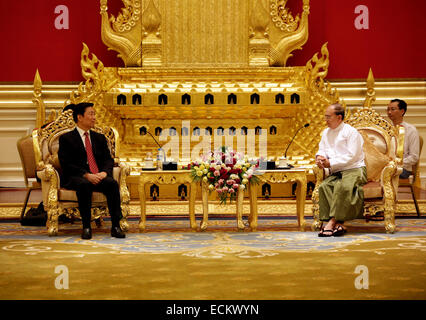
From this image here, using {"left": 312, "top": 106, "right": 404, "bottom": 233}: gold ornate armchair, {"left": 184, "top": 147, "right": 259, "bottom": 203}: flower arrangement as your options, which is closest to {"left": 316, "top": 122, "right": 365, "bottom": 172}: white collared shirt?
{"left": 312, "top": 106, "right": 404, "bottom": 233}: gold ornate armchair

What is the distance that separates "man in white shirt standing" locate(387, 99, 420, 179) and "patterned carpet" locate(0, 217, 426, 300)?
111cm

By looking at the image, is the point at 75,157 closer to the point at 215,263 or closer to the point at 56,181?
the point at 56,181

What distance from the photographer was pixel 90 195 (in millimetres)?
5105

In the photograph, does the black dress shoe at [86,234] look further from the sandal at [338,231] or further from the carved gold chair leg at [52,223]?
the sandal at [338,231]

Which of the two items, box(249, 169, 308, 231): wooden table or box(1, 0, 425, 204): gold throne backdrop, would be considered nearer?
box(249, 169, 308, 231): wooden table

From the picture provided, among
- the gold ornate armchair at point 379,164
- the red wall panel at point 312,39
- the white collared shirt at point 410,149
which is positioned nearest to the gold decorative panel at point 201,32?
the red wall panel at point 312,39

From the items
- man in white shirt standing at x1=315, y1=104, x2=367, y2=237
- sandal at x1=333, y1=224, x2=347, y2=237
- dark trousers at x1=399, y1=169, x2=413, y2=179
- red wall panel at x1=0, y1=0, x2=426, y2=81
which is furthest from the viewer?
red wall panel at x1=0, y1=0, x2=426, y2=81

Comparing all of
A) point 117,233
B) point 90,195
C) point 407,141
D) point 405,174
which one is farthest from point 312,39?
point 117,233

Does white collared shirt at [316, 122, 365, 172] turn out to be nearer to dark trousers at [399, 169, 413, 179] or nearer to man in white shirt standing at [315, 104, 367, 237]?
man in white shirt standing at [315, 104, 367, 237]

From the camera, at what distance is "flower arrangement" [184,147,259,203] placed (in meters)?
5.19

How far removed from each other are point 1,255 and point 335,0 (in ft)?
20.2

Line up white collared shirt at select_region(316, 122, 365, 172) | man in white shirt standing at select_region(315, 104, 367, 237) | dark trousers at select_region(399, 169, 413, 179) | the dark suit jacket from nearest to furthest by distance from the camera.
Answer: man in white shirt standing at select_region(315, 104, 367, 237), the dark suit jacket, white collared shirt at select_region(316, 122, 365, 172), dark trousers at select_region(399, 169, 413, 179)

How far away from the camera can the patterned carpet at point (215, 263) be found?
3008 mm

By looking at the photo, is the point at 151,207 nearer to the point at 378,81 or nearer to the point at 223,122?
the point at 223,122
